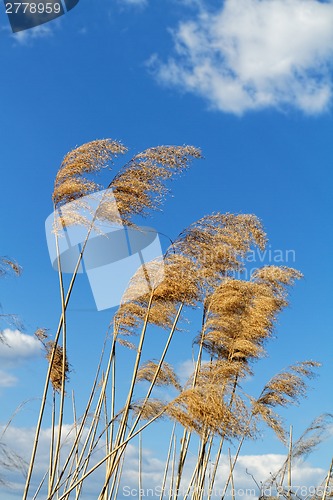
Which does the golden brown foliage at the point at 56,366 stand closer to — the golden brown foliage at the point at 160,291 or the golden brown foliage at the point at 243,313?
the golden brown foliage at the point at 160,291

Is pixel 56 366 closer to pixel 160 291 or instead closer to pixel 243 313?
pixel 160 291

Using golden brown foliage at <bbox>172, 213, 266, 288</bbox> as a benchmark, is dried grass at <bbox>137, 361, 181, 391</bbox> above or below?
below

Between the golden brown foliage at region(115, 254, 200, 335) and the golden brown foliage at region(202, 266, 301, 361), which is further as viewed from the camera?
the golden brown foliage at region(202, 266, 301, 361)

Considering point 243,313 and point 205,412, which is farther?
point 243,313

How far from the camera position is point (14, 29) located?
613 centimetres

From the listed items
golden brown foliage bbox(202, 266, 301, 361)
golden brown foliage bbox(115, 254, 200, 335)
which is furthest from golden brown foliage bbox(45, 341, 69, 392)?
golden brown foliage bbox(202, 266, 301, 361)

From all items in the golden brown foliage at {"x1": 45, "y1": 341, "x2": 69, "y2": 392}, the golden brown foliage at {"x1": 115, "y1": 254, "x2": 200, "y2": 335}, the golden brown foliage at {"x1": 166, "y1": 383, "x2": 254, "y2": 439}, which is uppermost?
the golden brown foliage at {"x1": 115, "y1": 254, "x2": 200, "y2": 335}

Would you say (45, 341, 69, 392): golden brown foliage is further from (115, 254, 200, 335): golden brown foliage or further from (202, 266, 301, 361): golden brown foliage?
(202, 266, 301, 361): golden brown foliage

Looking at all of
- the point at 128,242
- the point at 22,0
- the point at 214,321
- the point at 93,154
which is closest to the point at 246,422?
the point at 214,321

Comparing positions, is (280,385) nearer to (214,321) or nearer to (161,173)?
(214,321)

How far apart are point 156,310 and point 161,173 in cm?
104

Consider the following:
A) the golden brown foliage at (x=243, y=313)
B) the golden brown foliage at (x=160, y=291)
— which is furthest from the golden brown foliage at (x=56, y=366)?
the golden brown foliage at (x=243, y=313)

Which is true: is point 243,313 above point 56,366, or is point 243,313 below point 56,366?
above

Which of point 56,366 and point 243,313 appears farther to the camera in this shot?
point 243,313
